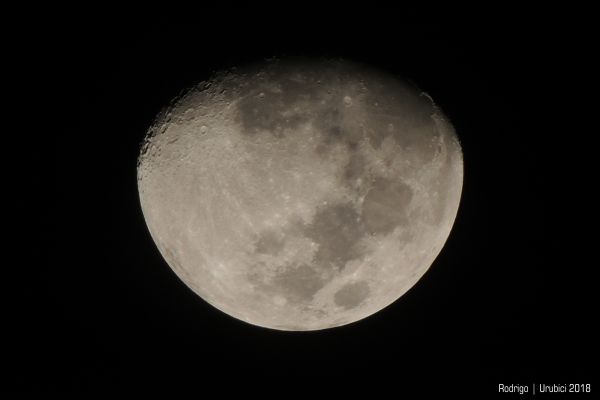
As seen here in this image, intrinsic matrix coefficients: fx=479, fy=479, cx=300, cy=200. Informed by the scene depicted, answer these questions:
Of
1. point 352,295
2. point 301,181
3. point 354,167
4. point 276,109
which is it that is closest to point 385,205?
point 354,167

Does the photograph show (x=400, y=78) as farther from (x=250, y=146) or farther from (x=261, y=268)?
(x=261, y=268)

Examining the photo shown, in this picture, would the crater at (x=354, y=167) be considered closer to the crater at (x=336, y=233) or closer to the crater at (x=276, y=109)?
the crater at (x=336, y=233)

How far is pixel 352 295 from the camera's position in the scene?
2.67m

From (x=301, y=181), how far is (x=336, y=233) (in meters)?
0.33

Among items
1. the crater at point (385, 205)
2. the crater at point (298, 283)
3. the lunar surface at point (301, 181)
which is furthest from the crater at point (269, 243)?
the crater at point (385, 205)

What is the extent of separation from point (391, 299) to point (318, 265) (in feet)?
2.51

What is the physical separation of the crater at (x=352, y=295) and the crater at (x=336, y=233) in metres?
0.22

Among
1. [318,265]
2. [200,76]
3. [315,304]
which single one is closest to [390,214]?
[318,265]

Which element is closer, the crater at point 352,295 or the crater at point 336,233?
the crater at point 336,233

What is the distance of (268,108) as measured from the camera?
226 centimetres

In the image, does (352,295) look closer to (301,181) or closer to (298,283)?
(298,283)

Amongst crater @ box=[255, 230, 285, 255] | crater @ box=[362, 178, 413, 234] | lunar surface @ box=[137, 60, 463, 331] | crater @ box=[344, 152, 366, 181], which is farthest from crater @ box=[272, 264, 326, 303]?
crater @ box=[344, 152, 366, 181]

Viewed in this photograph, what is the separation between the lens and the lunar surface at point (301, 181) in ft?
7.44

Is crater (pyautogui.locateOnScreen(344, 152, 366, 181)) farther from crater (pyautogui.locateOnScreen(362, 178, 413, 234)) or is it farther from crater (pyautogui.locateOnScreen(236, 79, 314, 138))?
crater (pyautogui.locateOnScreen(236, 79, 314, 138))
